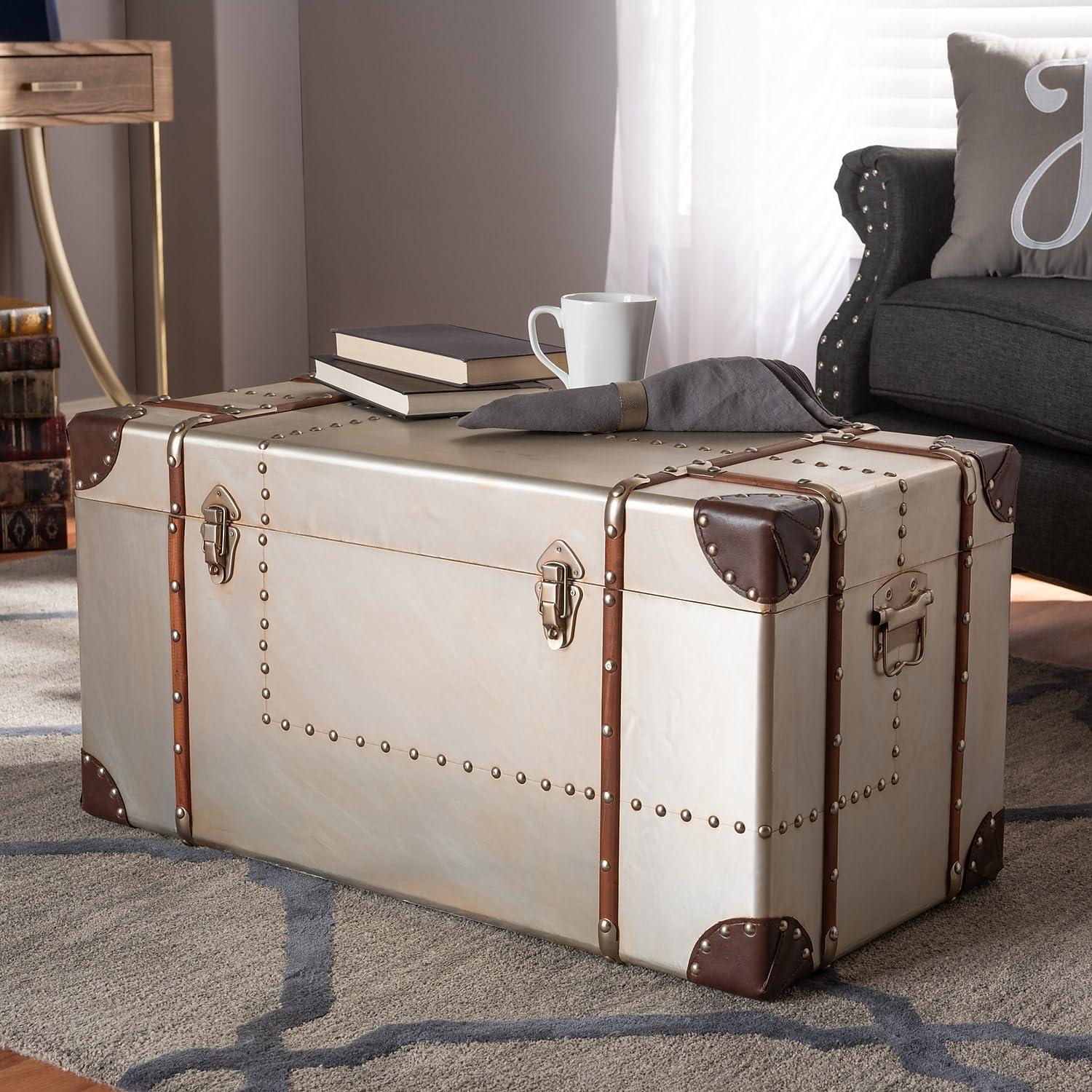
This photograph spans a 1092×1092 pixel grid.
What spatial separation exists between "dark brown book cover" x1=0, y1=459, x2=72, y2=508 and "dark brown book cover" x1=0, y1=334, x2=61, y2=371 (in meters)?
0.15

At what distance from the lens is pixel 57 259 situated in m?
3.09

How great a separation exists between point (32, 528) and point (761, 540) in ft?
5.89

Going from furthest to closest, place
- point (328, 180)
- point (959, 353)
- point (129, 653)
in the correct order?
1. point (328, 180)
2. point (959, 353)
3. point (129, 653)

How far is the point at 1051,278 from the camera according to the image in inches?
86.6

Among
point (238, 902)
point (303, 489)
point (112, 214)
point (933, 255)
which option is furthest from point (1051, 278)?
point (112, 214)

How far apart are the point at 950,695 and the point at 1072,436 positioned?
764 mm

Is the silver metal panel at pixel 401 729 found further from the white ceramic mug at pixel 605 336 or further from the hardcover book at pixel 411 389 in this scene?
the white ceramic mug at pixel 605 336

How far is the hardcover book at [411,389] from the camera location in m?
1.36

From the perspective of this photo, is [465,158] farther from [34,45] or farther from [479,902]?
[479,902]

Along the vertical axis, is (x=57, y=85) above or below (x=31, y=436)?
above

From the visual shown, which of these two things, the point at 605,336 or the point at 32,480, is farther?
the point at 32,480

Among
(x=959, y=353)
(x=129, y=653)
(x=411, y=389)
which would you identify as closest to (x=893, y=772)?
(x=411, y=389)

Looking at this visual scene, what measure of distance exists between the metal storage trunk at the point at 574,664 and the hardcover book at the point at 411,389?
28 mm

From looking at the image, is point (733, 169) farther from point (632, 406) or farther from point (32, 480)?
point (632, 406)
